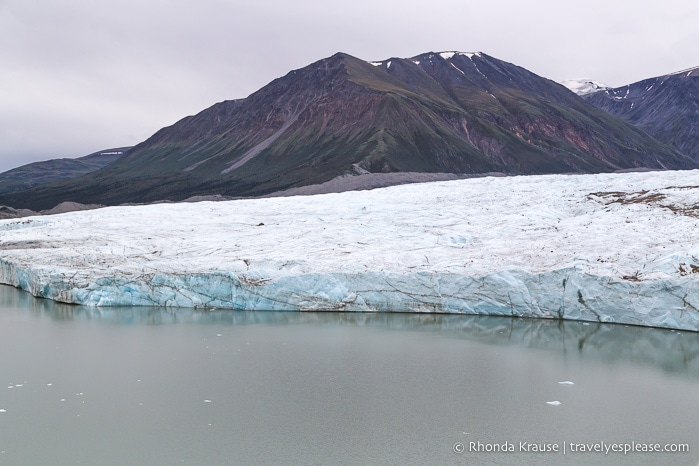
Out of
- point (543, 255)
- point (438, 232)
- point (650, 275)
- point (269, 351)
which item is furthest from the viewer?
point (438, 232)

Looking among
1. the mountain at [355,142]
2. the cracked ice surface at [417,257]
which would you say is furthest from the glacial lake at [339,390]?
the mountain at [355,142]

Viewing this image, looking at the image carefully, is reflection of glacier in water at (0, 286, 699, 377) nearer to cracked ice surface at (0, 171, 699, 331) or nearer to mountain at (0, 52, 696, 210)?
cracked ice surface at (0, 171, 699, 331)

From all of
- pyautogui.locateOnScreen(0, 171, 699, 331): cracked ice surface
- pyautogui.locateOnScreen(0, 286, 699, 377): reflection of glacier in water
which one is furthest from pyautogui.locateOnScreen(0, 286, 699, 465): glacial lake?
pyautogui.locateOnScreen(0, 171, 699, 331): cracked ice surface

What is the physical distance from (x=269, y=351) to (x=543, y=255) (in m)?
10.9

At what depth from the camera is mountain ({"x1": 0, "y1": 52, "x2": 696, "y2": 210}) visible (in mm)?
137125

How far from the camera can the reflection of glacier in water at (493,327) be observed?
1836 centimetres

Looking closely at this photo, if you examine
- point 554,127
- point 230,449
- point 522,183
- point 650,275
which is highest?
point 554,127

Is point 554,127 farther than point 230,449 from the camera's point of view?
Yes

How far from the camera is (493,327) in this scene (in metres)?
21.9

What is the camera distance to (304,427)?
12.6 metres

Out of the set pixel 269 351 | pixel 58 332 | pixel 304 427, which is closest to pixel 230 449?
pixel 304 427

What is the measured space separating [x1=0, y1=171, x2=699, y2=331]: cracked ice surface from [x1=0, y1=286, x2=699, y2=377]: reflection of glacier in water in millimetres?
426

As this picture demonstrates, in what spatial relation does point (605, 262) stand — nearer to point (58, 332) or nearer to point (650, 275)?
point (650, 275)

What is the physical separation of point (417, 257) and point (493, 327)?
4.33 meters
